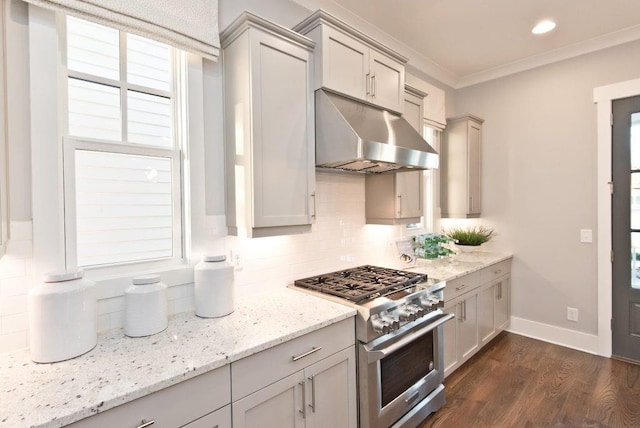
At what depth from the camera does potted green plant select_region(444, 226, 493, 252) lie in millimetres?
3539

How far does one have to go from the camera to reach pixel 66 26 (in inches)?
57.7

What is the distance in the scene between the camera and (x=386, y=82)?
2.38m

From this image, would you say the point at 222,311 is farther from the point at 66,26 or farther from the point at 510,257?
the point at 510,257

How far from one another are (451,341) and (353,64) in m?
2.22

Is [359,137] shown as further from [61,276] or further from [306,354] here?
[61,276]

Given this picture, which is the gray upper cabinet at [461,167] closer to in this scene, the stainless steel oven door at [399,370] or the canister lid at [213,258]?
the stainless steel oven door at [399,370]

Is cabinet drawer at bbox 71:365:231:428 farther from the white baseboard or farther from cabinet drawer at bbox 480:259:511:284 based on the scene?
the white baseboard

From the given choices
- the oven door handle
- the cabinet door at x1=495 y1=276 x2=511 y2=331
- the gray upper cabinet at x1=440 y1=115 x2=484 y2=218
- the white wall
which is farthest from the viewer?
the gray upper cabinet at x1=440 y1=115 x2=484 y2=218

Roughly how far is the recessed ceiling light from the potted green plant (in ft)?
6.55

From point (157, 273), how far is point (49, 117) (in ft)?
2.74

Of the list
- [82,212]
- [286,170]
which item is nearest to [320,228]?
[286,170]

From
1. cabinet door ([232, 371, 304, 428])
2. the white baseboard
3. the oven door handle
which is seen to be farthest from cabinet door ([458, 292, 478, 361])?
cabinet door ([232, 371, 304, 428])

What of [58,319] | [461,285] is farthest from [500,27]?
[58,319]

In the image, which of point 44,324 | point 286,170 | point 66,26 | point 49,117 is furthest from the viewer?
point 286,170
